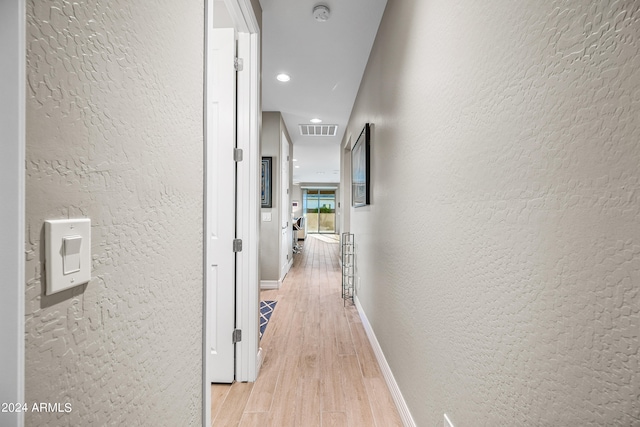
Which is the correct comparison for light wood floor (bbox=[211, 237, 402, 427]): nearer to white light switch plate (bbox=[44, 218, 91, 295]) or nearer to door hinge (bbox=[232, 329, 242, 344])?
door hinge (bbox=[232, 329, 242, 344])

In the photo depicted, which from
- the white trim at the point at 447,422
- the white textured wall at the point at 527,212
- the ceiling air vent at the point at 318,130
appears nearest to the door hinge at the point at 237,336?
the white textured wall at the point at 527,212

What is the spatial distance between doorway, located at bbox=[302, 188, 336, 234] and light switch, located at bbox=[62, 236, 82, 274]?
1436 cm

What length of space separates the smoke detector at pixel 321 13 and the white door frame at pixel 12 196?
78.8 inches

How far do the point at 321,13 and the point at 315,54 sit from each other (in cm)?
58

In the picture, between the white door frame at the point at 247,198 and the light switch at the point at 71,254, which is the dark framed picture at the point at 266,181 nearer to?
the white door frame at the point at 247,198

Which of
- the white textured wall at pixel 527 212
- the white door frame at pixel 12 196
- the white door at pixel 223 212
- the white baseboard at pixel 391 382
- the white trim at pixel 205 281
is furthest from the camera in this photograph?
the white door at pixel 223 212

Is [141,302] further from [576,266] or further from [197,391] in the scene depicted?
[576,266]

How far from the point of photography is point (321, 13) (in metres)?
2.07

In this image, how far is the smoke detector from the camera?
79.9 inches

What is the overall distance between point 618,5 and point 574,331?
58 centimetres

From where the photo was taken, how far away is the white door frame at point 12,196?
395mm

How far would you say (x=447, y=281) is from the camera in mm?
1131

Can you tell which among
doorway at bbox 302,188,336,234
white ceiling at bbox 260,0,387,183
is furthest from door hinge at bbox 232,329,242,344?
doorway at bbox 302,188,336,234

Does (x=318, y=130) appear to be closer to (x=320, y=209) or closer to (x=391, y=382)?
(x=391, y=382)
